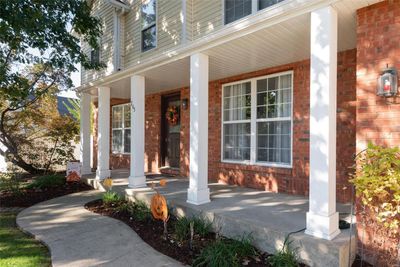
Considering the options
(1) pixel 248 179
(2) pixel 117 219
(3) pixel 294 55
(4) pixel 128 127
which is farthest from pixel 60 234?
(4) pixel 128 127

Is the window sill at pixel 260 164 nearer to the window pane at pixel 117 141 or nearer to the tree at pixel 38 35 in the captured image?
the tree at pixel 38 35

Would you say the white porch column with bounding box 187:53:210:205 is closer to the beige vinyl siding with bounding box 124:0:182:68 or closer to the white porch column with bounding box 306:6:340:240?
the beige vinyl siding with bounding box 124:0:182:68

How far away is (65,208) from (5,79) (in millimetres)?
3406

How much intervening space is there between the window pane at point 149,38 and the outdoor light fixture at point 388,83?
5.40 metres

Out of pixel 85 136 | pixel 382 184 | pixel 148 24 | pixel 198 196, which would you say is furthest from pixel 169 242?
pixel 85 136

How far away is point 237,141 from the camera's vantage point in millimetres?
7047

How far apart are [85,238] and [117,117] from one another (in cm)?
750

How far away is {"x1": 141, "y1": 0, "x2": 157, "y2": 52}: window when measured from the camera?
726 centimetres

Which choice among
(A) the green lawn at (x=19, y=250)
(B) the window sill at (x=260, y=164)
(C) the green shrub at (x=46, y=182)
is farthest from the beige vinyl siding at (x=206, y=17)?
(C) the green shrub at (x=46, y=182)

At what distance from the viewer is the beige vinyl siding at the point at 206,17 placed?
554 centimetres

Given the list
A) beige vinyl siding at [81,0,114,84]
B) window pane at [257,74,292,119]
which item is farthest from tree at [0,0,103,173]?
window pane at [257,74,292,119]

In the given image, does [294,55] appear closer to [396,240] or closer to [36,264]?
[396,240]

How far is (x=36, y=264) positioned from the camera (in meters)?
3.58

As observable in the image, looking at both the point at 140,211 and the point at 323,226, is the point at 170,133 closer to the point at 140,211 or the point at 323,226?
the point at 140,211
